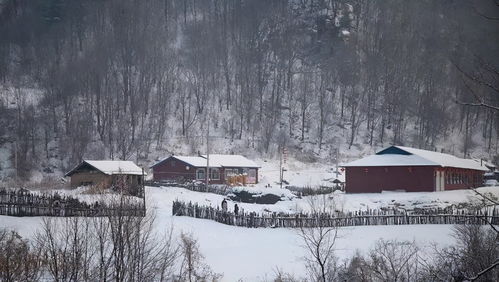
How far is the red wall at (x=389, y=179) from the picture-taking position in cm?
5359

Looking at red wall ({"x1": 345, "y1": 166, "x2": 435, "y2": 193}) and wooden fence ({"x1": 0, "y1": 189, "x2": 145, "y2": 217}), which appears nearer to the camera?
wooden fence ({"x1": 0, "y1": 189, "x2": 145, "y2": 217})

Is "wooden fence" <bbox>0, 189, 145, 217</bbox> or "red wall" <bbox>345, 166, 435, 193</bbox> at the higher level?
"red wall" <bbox>345, 166, 435, 193</bbox>

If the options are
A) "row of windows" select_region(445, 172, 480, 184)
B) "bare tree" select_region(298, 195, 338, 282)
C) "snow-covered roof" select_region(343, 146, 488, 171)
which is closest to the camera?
"bare tree" select_region(298, 195, 338, 282)

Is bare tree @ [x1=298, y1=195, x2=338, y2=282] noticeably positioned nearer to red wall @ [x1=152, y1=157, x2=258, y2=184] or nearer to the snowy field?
the snowy field

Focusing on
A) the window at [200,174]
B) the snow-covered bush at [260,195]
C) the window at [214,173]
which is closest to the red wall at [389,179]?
the snow-covered bush at [260,195]

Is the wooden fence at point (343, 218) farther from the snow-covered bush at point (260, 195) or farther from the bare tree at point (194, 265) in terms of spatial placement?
the snow-covered bush at point (260, 195)

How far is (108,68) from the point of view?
9681 cm

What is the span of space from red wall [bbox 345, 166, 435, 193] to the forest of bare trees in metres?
29.2

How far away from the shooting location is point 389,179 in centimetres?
5488

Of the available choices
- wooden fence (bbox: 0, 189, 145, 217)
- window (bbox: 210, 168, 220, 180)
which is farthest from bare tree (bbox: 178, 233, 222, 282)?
window (bbox: 210, 168, 220, 180)

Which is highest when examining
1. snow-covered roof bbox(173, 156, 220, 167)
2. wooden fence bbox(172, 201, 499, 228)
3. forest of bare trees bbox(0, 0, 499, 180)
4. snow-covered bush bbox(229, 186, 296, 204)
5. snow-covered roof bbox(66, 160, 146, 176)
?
forest of bare trees bbox(0, 0, 499, 180)

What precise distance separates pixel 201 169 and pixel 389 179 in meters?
21.0

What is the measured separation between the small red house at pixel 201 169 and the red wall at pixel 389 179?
14537 millimetres

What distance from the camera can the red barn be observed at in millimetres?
53625
